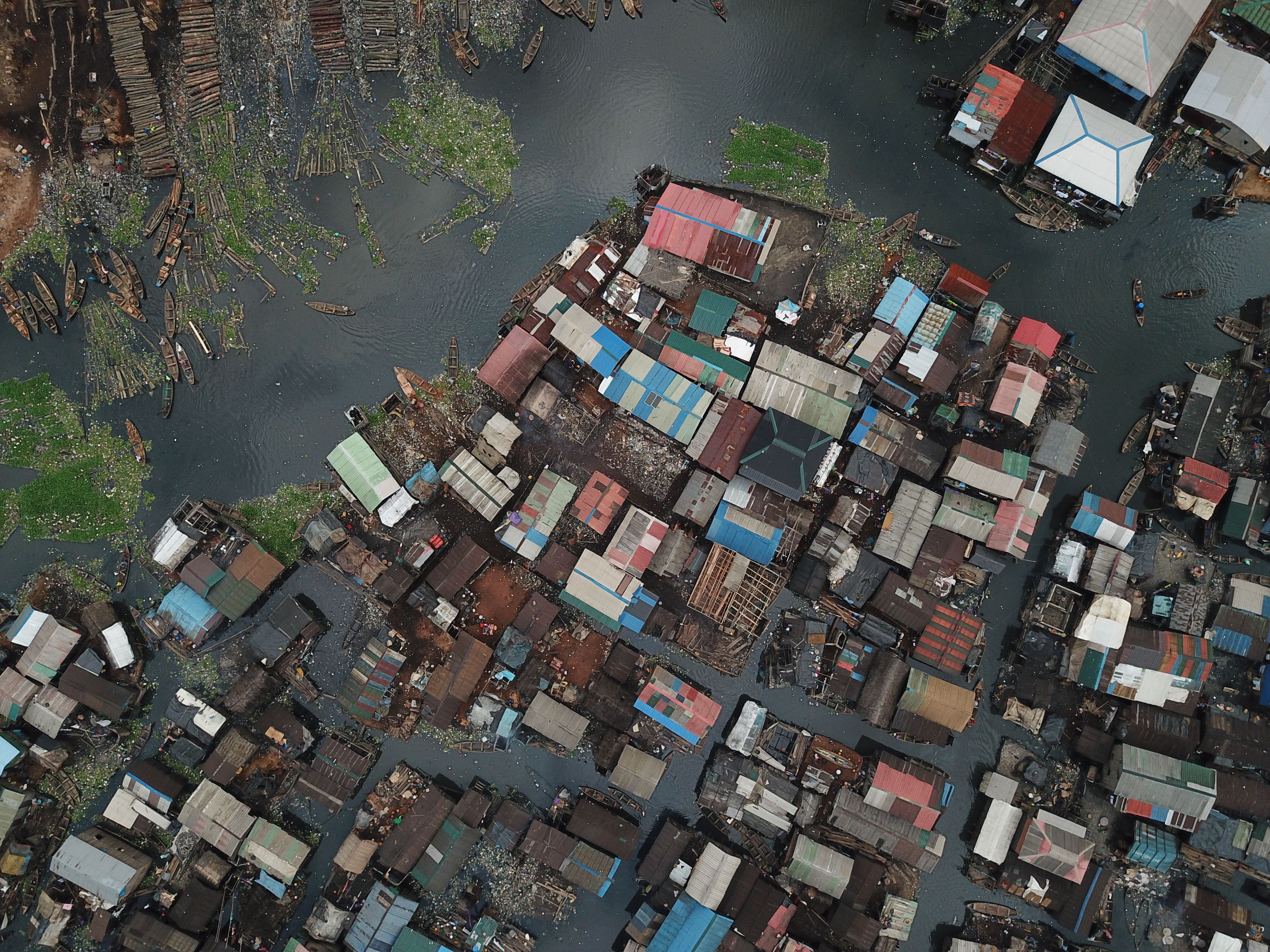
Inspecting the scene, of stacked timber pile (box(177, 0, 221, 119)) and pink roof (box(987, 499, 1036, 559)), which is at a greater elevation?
stacked timber pile (box(177, 0, 221, 119))

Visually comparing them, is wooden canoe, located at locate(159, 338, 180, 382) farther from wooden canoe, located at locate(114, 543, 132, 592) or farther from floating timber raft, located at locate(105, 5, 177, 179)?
wooden canoe, located at locate(114, 543, 132, 592)

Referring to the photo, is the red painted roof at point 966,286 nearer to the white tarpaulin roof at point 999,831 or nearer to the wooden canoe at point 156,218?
the white tarpaulin roof at point 999,831

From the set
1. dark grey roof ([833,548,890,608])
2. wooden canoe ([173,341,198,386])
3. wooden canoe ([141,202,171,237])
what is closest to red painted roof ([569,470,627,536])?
dark grey roof ([833,548,890,608])

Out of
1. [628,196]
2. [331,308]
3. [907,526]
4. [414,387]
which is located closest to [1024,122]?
[628,196]

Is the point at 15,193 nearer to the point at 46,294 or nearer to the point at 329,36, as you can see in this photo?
the point at 46,294

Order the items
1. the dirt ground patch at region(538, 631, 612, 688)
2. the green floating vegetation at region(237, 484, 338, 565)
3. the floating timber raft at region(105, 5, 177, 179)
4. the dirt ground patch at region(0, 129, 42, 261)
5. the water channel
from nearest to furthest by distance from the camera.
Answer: the dirt ground patch at region(538, 631, 612, 688), the green floating vegetation at region(237, 484, 338, 565), the floating timber raft at region(105, 5, 177, 179), the dirt ground patch at region(0, 129, 42, 261), the water channel

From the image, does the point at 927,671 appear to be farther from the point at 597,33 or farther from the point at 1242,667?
the point at 597,33

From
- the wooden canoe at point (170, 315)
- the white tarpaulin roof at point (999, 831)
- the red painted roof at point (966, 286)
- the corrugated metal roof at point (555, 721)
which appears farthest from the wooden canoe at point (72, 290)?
the white tarpaulin roof at point (999, 831)
